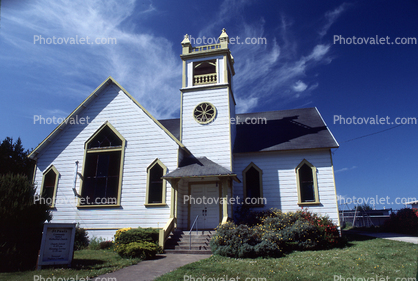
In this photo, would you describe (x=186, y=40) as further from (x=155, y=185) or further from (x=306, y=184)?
(x=306, y=184)

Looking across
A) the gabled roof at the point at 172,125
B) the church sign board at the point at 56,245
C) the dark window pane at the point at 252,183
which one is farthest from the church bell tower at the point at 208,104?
the church sign board at the point at 56,245

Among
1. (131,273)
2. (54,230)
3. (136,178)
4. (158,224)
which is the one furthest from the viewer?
(136,178)

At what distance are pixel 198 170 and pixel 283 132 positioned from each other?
24.9ft

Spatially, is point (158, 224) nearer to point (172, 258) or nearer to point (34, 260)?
point (172, 258)

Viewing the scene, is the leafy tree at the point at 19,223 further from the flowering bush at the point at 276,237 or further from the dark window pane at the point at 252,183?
the dark window pane at the point at 252,183

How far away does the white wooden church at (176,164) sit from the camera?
16469 millimetres

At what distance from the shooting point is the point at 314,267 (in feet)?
29.5

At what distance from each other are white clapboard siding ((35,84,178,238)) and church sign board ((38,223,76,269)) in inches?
254

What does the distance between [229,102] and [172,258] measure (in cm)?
1074

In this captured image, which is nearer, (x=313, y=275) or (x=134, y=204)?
(x=313, y=275)

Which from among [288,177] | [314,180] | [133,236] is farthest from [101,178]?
[314,180]

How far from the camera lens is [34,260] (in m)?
9.67

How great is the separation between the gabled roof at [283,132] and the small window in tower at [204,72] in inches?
177

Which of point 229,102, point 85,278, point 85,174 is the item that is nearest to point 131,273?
point 85,278
